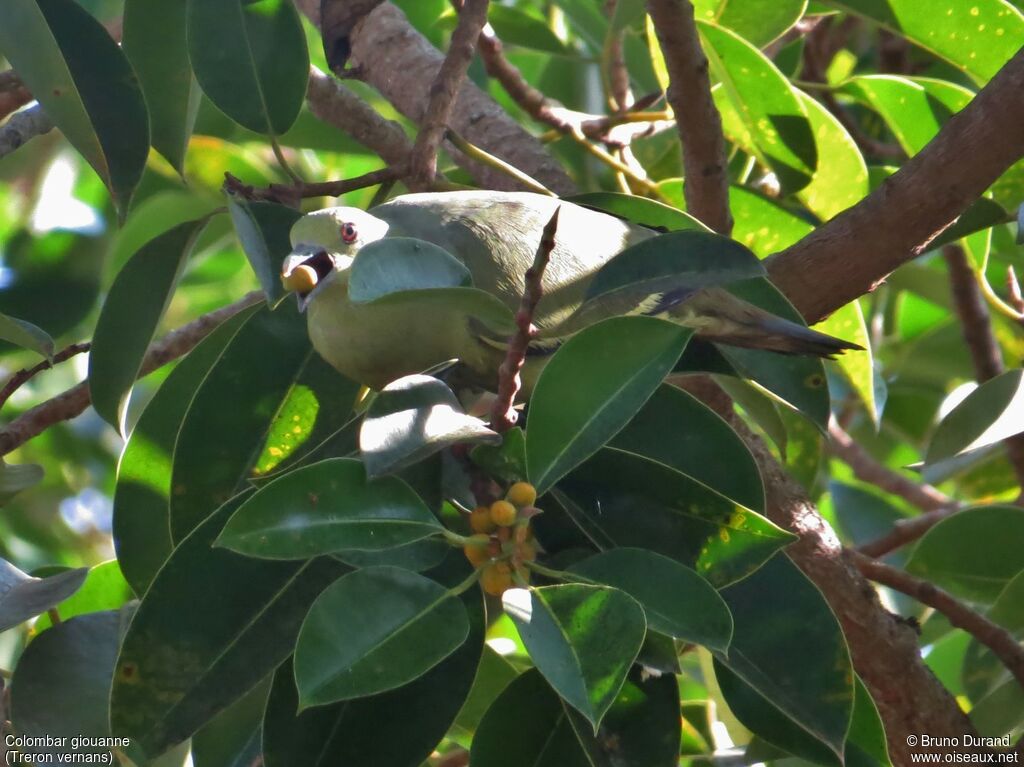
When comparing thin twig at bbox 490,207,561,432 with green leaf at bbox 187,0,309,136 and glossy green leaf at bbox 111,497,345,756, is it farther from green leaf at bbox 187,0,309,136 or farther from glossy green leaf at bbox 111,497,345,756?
green leaf at bbox 187,0,309,136

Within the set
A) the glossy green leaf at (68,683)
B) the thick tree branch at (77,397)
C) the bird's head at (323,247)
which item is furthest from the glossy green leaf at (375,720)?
the thick tree branch at (77,397)

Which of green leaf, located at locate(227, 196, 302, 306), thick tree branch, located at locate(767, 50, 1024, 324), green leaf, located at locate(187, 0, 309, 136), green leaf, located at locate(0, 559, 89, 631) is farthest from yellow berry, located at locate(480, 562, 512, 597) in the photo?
green leaf, located at locate(187, 0, 309, 136)

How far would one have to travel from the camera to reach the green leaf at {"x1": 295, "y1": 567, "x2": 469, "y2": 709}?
907 millimetres

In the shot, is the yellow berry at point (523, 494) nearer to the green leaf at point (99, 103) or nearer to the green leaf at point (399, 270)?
the green leaf at point (399, 270)

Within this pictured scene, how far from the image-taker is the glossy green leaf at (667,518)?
42.3 inches

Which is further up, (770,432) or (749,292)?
(749,292)

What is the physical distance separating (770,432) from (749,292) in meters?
0.41

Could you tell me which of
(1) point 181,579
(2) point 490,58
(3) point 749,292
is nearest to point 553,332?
(3) point 749,292

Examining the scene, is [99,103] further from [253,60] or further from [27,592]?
[27,592]

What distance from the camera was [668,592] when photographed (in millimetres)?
998

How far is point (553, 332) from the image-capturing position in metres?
1.46

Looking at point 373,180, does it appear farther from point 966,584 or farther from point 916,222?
point 966,584

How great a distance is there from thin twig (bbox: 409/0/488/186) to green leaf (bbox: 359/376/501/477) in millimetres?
555

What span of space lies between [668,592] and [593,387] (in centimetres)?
20
